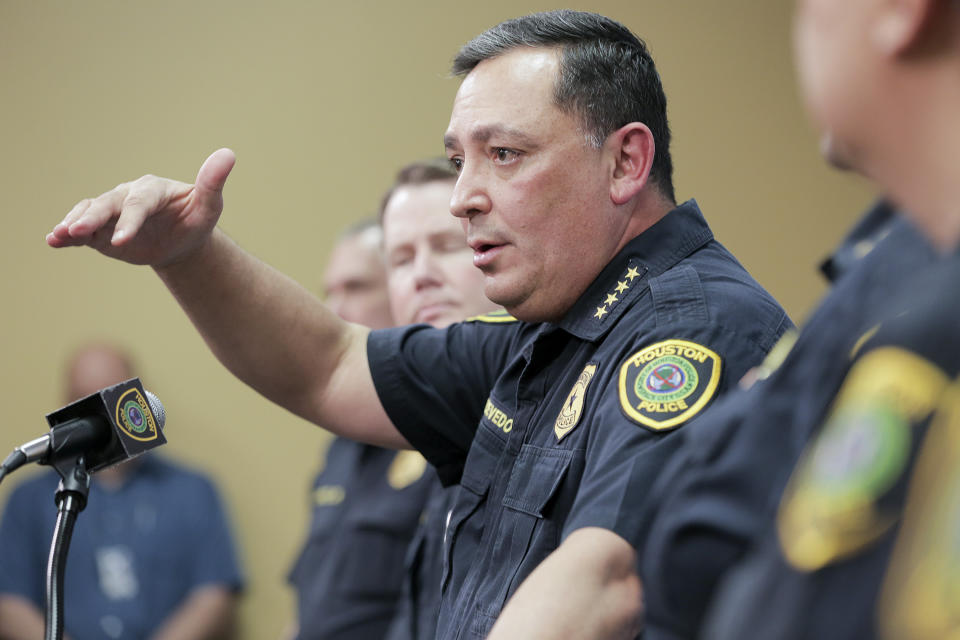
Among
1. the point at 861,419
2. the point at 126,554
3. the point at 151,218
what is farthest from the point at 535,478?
the point at 126,554

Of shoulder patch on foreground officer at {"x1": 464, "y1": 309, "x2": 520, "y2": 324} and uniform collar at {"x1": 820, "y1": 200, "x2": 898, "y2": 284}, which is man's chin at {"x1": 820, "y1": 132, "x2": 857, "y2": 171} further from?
shoulder patch on foreground officer at {"x1": 464, "y1": 309, "x2": 520, "y2": 324}

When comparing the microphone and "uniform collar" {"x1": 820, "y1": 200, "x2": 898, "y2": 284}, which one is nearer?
"uniform collar" {"x1": 820, "y1": 200, "x2": 898, "y2": 284}

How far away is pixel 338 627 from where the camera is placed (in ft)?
6.80

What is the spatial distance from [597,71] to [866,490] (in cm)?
90

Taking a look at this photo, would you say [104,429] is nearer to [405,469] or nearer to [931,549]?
[931,549]

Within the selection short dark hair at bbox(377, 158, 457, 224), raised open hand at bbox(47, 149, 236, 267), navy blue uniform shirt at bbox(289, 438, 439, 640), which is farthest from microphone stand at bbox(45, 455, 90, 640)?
short dark hair at bbox(377, 158, 457, 224)

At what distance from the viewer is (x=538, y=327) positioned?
148cm

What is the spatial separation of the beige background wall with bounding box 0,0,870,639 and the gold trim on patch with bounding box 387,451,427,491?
1.33 meters

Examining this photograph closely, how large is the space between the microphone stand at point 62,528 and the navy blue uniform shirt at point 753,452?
607 mm

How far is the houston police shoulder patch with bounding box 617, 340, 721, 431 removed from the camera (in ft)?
3.57

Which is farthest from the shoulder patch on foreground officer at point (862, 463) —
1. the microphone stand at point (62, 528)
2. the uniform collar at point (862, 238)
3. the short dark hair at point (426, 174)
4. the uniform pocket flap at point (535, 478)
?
the short dark hair at point (426, 174)

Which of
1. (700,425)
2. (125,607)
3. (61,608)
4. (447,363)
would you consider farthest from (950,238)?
(125,607)

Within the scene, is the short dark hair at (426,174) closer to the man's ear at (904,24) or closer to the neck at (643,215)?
the neck at (643,215)

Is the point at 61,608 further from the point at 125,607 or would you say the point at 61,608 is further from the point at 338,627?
the point at 125,607
